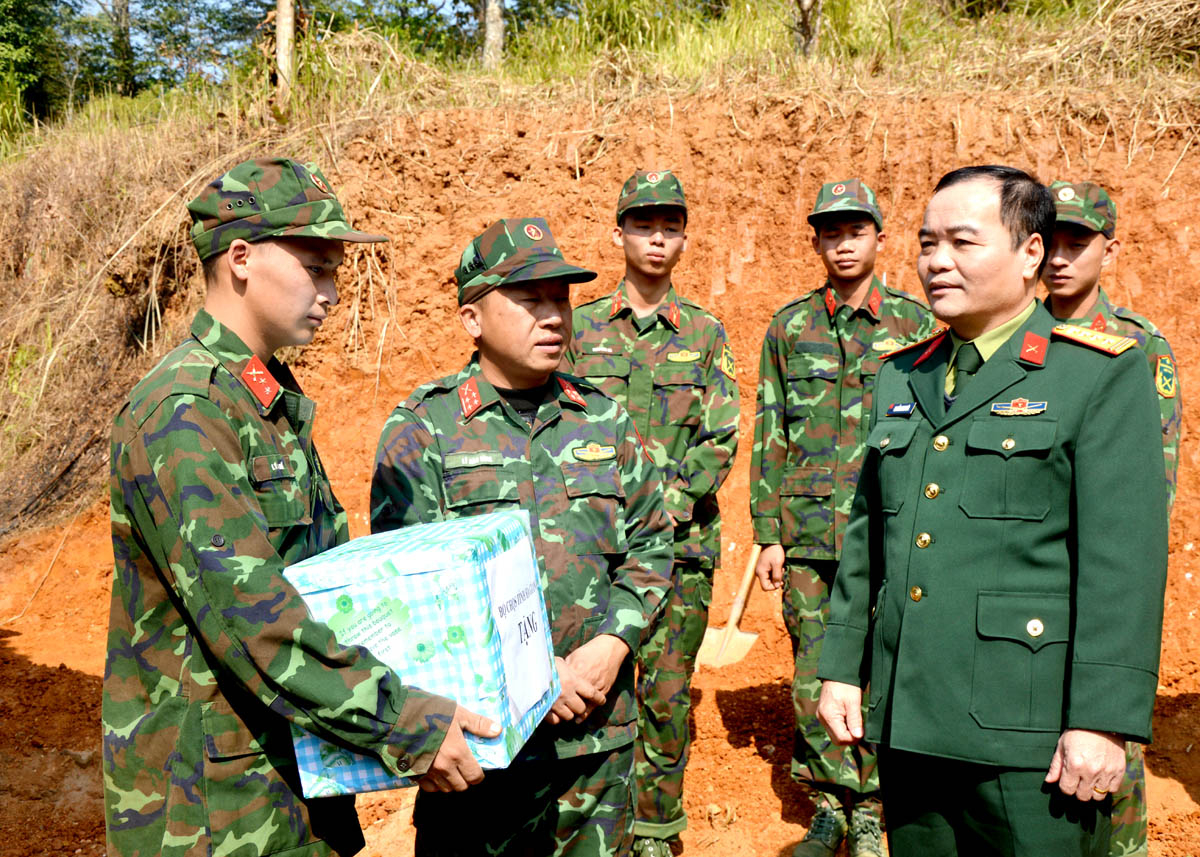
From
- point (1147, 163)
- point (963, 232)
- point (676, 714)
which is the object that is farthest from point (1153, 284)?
point (963, 232)

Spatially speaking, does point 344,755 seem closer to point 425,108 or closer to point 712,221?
point 712,221

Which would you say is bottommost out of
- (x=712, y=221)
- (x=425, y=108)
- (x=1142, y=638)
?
(x=1142, y=638)

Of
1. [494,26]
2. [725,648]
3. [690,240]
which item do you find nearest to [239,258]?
[725,648]

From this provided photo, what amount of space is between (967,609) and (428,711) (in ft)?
3.84

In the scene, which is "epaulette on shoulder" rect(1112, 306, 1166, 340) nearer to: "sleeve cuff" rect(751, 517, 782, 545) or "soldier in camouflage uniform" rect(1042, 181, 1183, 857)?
"soldier in camouflage uniform" rect(1042, 181, 1183, 857)

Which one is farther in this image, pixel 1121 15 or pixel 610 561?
pixel 1121 15

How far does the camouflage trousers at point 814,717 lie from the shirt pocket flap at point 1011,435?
6.84ft

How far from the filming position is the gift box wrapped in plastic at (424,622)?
185 centimetres

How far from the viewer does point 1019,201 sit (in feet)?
7.35

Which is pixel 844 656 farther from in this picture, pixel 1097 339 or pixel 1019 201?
pixel 1019 201

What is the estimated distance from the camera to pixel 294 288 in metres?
2.18

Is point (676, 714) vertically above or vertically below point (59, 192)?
below

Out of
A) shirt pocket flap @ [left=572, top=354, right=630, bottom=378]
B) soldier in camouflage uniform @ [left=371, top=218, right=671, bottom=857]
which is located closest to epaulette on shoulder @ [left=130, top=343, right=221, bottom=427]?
soldier in camouflage uniform @ [left=371, top=218, right=671, bottom=857]

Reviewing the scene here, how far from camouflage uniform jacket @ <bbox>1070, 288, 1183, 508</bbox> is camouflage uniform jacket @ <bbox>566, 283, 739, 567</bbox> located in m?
1.58
